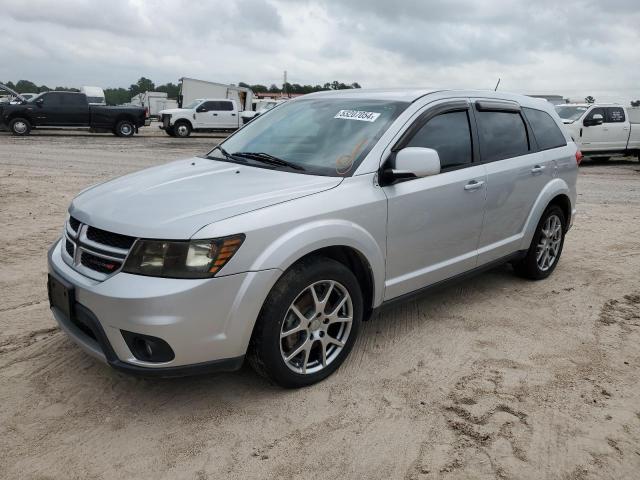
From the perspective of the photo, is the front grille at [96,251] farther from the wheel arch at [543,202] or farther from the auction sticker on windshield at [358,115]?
the wheel arch at [543,202]

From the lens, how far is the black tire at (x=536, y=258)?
5.04 meters

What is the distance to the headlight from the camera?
8.86 feet

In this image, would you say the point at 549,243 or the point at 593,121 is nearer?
the point at 549,243

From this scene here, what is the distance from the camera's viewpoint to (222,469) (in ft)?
8.43

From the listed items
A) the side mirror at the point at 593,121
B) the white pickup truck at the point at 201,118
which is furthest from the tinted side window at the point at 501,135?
the white pickup truck at the point at 201,118

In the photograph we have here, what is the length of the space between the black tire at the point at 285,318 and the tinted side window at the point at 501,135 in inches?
69.6

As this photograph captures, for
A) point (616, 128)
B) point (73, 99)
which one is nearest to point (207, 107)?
point (73, 99)

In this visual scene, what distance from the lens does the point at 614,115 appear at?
16.5 m

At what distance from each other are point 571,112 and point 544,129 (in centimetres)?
1299

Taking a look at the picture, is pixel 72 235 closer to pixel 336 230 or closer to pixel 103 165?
pixel 336 230

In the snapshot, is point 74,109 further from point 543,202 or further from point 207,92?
point 543,202

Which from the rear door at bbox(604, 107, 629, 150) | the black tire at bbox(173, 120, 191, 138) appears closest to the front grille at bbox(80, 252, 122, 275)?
the rear door at bbox(604, 107, 629, 150)

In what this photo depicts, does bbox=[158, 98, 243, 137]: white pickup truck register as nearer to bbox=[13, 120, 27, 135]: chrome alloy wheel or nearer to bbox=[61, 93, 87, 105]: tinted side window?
bbox=[61, 93, 87, 105]: tinted side window

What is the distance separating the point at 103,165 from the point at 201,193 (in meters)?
11.4
